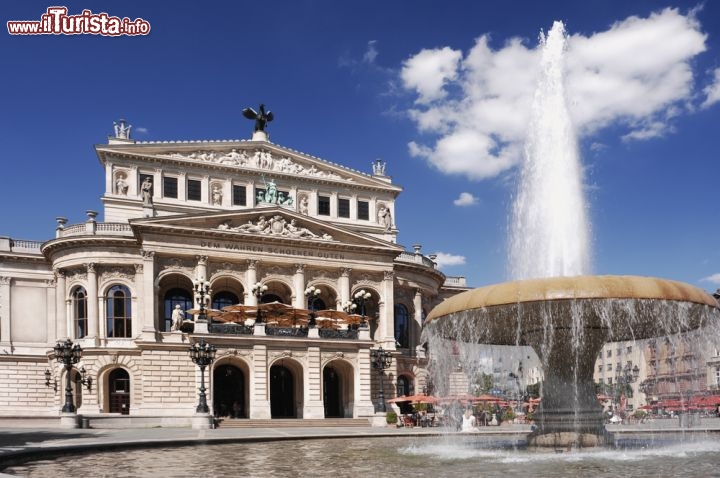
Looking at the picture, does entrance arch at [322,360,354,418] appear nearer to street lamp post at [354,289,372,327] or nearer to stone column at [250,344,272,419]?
street lamp post at [354,289,372,327]

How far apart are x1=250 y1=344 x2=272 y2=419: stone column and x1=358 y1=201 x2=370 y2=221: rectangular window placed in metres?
18.6

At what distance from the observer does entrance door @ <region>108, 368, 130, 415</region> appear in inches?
1959

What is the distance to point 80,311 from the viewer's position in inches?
2042

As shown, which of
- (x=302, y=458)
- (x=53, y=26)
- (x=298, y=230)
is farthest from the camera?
(x=298, y=230)

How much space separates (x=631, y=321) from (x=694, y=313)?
1.39 m

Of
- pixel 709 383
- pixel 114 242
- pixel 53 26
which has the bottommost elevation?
pixel 709 383

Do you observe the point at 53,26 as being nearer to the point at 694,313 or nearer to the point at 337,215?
the point at 694,313

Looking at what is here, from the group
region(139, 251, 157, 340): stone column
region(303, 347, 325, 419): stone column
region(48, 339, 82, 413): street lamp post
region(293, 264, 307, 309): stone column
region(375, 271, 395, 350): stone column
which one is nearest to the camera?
region(48, 339, 82, 413): street lamp post

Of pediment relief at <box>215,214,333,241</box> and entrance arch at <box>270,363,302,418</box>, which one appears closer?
A: entrance arch at <box>270,363,302,418</box>

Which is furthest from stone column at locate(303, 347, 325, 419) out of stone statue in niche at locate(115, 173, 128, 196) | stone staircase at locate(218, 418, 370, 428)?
stone statue in niche at locate(115, 173, 128, 196)

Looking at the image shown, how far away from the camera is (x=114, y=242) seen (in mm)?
50438

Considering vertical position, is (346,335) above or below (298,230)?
below

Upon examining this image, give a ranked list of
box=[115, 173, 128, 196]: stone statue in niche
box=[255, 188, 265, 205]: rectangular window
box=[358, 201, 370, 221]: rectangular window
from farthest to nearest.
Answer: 1. box=[358, 201, 370, 221]: rectangular window
2. box=[255, 188, 265, 205]: rectangular window
3. box=[115, 173, 128, 196]: stone statue in niche

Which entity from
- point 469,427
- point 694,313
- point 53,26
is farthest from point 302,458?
point 53,26
